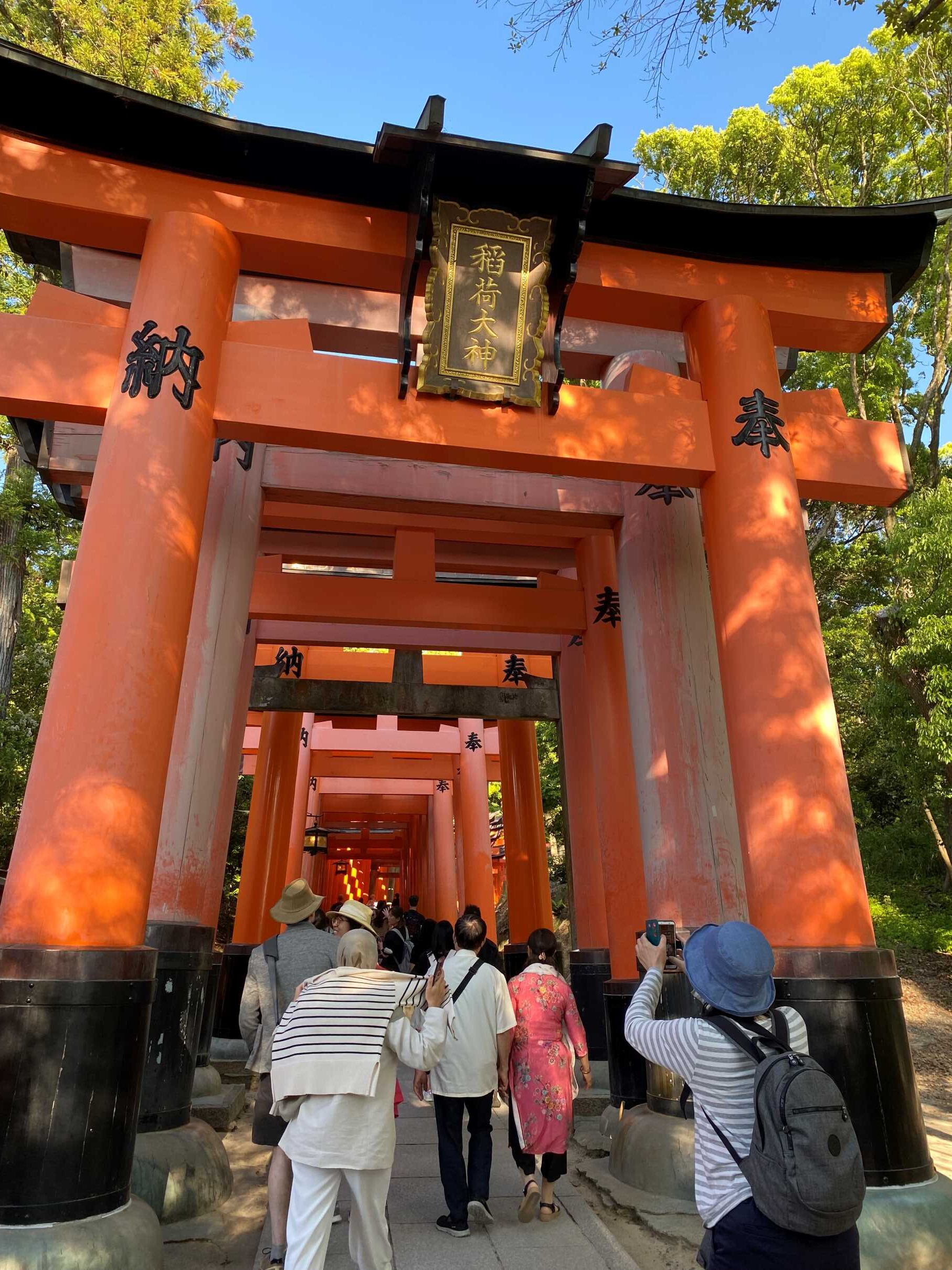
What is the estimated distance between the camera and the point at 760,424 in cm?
534

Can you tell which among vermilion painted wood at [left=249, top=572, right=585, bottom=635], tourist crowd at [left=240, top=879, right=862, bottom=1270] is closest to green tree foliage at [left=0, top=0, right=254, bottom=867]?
vermilion painted wood at [left=249, top=572, right=585, bottom=635]

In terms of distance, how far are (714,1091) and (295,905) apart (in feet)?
9.97

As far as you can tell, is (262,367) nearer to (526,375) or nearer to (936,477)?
(526,375)

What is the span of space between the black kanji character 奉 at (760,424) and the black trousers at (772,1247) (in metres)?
4.26

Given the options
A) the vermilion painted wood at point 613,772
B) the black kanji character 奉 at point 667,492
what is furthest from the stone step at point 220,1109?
the black kanji character 奉 at point 667,492

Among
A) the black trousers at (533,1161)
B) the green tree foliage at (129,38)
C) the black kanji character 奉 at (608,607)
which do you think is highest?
the green tree foliage at (129,38)

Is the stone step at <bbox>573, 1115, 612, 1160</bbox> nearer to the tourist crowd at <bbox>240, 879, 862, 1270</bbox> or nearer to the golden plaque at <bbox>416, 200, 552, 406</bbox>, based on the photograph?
the tourist crowd at <bbox>240, 879, 862, 1270</bbox>

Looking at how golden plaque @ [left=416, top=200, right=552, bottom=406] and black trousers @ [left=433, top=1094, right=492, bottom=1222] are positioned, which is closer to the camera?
black trousers @ [left=433, top=1094, right=492, bottom=1222]

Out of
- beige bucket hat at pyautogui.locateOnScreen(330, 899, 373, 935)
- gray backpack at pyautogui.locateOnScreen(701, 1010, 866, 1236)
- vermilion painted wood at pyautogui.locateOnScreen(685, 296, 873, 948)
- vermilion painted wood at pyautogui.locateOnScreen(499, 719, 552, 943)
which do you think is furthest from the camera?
vermilion painted wood at pyautogui.locateOnScreen(499, 719, 552, 943)

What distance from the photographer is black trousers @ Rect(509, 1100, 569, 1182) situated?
14.3 feet

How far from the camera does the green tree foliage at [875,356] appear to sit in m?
12.4

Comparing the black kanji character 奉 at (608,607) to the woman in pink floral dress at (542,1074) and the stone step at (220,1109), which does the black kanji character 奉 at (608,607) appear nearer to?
the woman in pink floral dress at (542,1074)

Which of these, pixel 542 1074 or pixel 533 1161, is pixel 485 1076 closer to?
pixel 542 1074

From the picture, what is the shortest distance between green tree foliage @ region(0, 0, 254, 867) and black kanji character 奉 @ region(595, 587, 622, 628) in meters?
8.46
